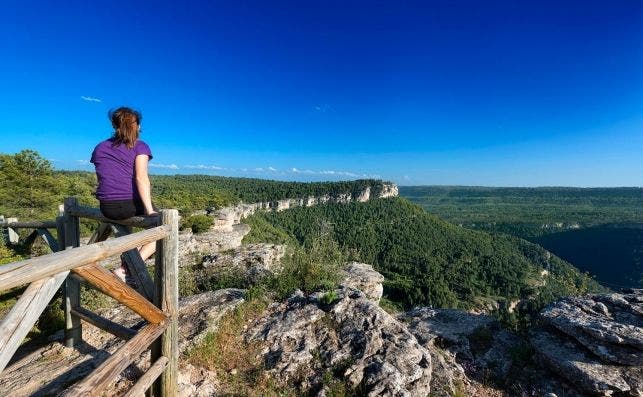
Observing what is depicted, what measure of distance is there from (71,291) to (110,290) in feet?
6.81

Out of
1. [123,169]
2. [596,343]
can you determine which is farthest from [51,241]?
[596,343]

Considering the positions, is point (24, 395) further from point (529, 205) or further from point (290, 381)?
point (529, 205)

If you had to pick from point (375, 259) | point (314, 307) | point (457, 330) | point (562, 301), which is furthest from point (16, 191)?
point (375, 259)

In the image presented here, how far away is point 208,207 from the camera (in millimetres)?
44562

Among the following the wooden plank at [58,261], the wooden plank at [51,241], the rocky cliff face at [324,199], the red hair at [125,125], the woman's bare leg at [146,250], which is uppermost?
the red hair at [125,125]

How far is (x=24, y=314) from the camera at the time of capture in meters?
1.86

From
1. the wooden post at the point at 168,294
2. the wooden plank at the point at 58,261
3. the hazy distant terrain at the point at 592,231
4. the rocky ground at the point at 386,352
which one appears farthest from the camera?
the hazy distant terrain at the point at 592,231

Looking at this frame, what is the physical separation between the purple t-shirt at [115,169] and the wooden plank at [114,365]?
4.89ft

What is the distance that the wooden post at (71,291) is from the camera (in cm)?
382

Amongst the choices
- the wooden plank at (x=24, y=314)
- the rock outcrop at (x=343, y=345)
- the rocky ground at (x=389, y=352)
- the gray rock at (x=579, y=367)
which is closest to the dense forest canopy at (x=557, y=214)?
the rocky ground at (x=389, y=352)

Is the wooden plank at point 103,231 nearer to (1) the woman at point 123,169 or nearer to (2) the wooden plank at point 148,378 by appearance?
(1) the woman at point 123,169

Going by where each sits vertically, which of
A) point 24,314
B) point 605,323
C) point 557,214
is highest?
point 24,314

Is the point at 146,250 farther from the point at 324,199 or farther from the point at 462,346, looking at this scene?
the point at 324,199

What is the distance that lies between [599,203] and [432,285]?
633ft
